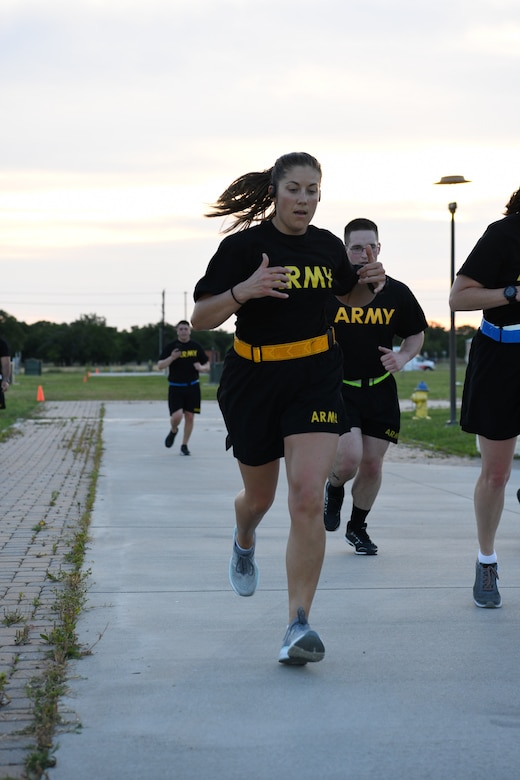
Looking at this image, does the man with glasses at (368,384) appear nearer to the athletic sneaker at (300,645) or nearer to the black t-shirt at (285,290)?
the black t-shirt at (285,290)

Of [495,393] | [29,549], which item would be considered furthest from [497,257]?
[29,549]

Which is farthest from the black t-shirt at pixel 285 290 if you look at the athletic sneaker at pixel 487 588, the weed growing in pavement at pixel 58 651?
the athletic sneaker at pixel 487 588

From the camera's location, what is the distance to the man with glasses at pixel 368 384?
7645 millimetres

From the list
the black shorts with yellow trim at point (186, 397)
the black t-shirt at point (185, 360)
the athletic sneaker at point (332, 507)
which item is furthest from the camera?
the black t-shirt at point (185, 360)

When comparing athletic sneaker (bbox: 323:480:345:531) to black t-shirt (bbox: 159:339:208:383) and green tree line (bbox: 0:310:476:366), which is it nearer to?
black t-shirt (bbox: 159:339:208:383)

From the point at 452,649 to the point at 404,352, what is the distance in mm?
2864

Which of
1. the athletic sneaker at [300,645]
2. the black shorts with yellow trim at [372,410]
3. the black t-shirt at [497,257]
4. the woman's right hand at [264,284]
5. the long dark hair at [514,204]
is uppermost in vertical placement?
the long dark hair at [514,204]

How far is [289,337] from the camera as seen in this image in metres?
5.04

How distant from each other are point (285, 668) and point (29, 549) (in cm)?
335

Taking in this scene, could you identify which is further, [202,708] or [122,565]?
[122,565]

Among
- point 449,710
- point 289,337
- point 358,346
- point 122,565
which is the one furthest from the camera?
point 358,346

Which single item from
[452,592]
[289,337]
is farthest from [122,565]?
[289,337]

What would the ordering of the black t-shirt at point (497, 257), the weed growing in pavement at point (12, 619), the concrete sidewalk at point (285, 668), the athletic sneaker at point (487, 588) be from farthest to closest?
the athletic sneaker at point (487, 588) → the black t-shirt at point (497, 257) → the weed growing in pavement at point (12, 619) → the concrete sidewalk at point (285, 668)

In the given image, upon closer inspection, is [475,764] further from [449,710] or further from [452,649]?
[452,649]
